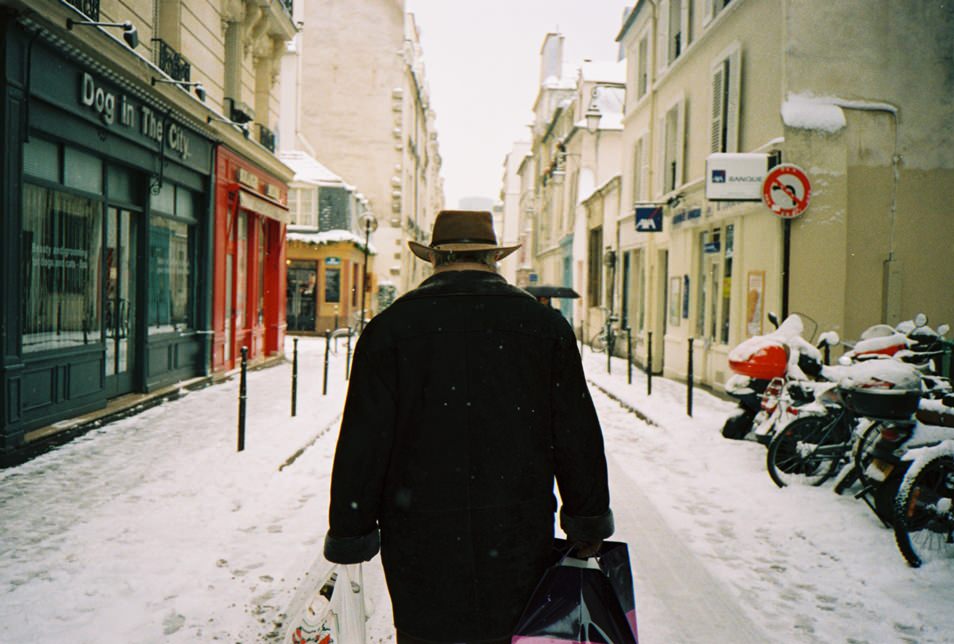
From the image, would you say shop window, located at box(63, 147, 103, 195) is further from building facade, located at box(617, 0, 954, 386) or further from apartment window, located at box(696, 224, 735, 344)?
apartment window, located at box(696, 224, 735, 344)

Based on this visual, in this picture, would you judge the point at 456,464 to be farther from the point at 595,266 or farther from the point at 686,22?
the point at 595,266

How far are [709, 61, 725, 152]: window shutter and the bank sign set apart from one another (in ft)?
10.0

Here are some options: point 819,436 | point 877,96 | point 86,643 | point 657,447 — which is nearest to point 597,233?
point 877,96

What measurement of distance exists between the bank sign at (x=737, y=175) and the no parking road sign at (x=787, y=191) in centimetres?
Answer: 84

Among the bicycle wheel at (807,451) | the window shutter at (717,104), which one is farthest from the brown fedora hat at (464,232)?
the window shutter at (717,104)

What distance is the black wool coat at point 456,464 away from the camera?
2383mm

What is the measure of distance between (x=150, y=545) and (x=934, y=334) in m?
6.70

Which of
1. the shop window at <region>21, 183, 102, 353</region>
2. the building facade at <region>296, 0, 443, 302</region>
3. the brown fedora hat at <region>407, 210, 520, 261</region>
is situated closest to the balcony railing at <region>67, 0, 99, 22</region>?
the shop window at <region>21, 183, 102, 353</region>

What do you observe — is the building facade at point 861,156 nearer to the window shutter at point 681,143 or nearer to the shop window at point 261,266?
the window shutter at point 681,143

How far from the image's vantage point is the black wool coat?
7.82ft

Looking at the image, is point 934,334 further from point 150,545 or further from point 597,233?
point 597,233

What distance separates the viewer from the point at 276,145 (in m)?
19.6

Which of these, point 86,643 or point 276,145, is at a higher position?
point 276,145

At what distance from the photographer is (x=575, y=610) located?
2.31 m
